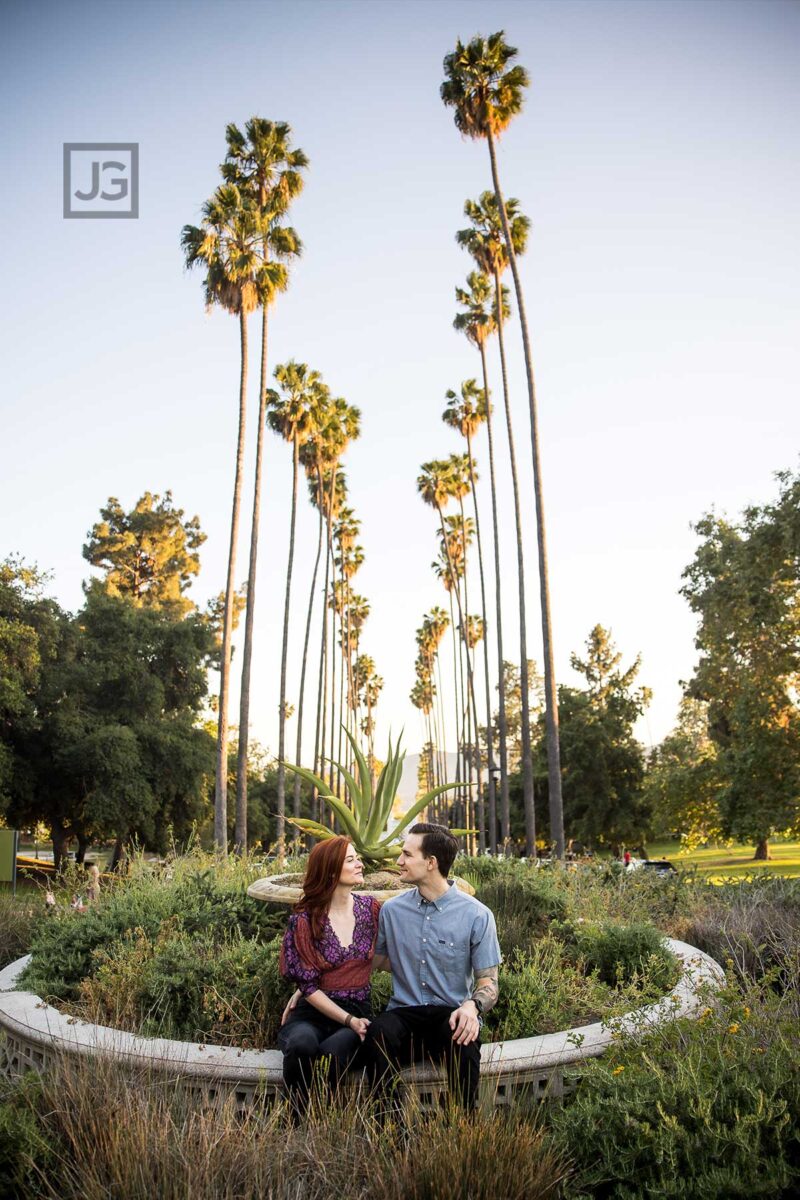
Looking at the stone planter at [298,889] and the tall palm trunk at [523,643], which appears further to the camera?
the tall palm trunk at [523,643]

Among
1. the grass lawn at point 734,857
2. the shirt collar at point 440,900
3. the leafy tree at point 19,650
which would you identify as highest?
the leafy tree at point 19,650

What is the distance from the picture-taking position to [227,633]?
2272 centimetres

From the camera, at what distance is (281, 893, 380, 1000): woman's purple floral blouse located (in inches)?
193

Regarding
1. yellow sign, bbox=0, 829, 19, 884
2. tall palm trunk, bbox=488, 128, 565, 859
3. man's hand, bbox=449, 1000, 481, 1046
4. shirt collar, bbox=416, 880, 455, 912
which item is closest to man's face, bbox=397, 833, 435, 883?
shirt collar, bbox=416, 880, 455, 912

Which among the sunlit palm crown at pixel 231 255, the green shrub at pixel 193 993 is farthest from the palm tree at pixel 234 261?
the green shrub at pixel 193 993

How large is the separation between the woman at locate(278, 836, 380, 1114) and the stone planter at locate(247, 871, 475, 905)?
69.9 inches

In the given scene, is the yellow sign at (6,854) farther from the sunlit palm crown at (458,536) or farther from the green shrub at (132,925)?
the sunlit palm crown at (458,536)

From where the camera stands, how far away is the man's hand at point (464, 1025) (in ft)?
14.1

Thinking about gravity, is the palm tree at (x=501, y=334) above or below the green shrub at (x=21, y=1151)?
above

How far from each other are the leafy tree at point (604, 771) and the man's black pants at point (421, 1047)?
44.3 m

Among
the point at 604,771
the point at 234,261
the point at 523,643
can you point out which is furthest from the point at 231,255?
the point at 604,771

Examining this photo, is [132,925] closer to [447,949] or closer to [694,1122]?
[447,949]

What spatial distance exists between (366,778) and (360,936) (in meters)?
3.05

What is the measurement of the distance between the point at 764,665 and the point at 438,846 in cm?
2259
